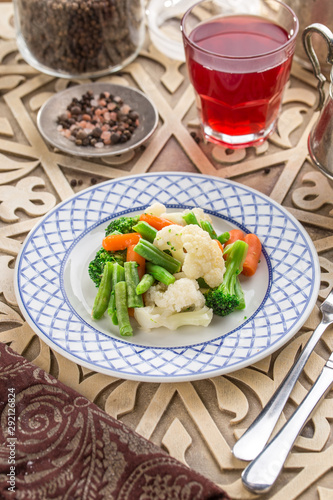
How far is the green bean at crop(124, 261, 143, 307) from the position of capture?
5.43 feet

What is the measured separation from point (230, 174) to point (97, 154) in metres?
0.54

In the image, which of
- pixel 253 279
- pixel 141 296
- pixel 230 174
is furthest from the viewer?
pixel 230 174

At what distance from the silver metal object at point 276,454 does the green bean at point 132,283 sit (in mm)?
526

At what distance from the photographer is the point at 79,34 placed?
101 inches

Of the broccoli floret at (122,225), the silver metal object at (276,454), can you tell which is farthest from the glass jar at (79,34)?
the silver metal object at (276,454)

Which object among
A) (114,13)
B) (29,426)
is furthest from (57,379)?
(114,13)

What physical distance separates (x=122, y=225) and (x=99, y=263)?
0.15 m

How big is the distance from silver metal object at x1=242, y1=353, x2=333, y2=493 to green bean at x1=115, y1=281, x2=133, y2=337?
50 cm

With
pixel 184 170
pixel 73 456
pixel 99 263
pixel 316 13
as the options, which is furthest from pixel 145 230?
pixel 316 13

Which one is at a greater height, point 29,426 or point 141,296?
point 141,296

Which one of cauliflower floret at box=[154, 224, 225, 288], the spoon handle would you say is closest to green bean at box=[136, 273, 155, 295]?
cauliflower floret at box=[154, 224, 225, 288]

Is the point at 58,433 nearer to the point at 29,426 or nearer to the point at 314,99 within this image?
the point at 29,426

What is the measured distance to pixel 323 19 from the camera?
8.14 ft

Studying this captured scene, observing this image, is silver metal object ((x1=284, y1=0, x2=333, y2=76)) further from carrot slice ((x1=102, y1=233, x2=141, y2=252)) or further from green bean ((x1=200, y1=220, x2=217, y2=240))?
carrot slice ((x1=102, y1=233, x2=141, y2=252))
